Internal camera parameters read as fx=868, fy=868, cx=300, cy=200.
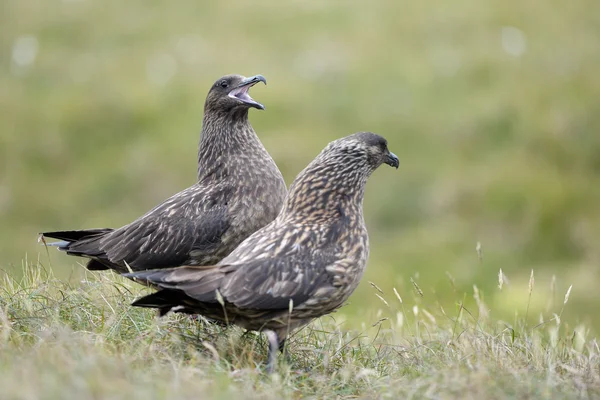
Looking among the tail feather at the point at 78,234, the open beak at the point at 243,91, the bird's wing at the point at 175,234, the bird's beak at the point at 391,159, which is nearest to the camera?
the bird's beak at the point at 391,159

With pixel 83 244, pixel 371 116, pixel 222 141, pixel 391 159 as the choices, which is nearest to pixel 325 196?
pixel 391 159

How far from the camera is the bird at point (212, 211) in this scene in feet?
19.7

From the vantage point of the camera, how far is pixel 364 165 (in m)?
5.46

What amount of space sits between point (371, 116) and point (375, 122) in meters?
0.22

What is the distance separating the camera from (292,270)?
4.86 metres

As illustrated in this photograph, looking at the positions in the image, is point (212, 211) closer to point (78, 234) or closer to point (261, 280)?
point (78, 234)

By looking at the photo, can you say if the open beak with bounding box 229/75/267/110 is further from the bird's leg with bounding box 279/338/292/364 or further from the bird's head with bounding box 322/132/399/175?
the bird's leg with bounding box 279/338/292/364

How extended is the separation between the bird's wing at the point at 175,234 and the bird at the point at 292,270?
76cm

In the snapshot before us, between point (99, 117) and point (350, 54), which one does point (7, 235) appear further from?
point (350, 54)

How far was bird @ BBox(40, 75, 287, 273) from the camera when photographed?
5992mm

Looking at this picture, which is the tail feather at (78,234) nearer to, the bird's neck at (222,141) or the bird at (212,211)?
the bird at (212,211)

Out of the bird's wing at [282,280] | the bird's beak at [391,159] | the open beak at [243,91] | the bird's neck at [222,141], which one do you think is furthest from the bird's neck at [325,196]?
the open beak at [243,91]

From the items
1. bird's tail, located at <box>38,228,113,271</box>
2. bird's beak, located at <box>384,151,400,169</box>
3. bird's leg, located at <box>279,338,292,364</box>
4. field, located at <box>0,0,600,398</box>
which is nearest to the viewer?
bird's leg, located at <box>279,338,292,364</box>

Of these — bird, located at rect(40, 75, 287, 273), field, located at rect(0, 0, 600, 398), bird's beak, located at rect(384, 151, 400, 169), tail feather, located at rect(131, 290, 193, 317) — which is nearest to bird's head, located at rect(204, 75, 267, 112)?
bird, located at rect(40, 75, 287, 273)
